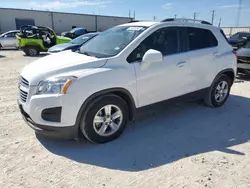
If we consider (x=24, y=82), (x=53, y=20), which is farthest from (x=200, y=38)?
(x=53, y=20)

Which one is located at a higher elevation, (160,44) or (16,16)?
(160,44)

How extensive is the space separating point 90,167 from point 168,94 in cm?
191

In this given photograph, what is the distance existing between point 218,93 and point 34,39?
11.7 meters

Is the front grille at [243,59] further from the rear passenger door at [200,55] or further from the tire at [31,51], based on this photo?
the tire at [31,51]

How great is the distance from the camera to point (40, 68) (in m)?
3.26

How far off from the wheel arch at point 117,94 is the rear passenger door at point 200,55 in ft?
4.64

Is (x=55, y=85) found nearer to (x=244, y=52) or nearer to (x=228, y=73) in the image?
(x=228, y=73)

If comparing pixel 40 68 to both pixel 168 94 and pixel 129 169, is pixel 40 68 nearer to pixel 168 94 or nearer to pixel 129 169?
pixel 129 169

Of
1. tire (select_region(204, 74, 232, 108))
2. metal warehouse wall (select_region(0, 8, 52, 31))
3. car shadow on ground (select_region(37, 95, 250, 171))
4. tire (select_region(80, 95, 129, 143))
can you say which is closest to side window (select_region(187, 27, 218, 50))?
tire (select_region(204, 74, 232, 108))

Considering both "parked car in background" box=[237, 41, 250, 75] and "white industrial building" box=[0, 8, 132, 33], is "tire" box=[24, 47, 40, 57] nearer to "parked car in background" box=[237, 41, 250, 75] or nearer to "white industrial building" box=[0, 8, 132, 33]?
"parked car in background" box=[237, 41, 250, 75]

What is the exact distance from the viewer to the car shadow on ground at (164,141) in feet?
9.98

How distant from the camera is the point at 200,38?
14.5 ft

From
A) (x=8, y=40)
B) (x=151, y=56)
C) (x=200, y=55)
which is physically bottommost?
(x=8, y=40)

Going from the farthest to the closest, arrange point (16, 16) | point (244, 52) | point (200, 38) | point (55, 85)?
1. point (16, 16)
2. point (244, 52)
3. point (200, 38)
4. point (55, 85)
